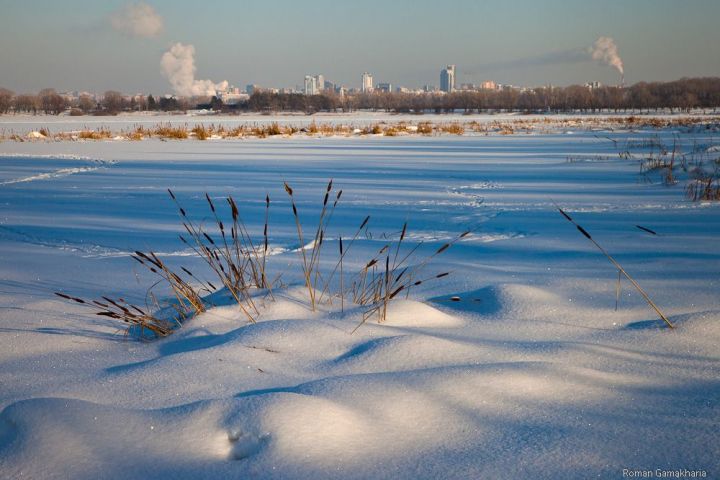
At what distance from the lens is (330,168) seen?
8.15m

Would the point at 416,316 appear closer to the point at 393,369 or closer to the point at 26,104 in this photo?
the point at 393,369

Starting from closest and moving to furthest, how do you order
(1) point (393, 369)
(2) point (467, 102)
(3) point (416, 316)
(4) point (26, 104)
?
(1) point (393, 369) → (3) point (416, 316) → (4) point (26, 104) → (2) point (467, 102)

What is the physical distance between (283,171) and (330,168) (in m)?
0.76

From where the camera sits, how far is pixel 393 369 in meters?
1.50

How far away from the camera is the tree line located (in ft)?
193

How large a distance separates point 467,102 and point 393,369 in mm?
71622

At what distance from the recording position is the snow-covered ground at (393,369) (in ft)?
3.49

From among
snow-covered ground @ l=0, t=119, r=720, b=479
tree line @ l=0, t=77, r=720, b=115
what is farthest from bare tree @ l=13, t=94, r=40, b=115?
snow-covered ground @ l=0, t=119, r=720, b=479

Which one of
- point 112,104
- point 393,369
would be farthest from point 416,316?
point 112,104

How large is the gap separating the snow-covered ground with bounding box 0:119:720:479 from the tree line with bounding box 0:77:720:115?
2419 inches

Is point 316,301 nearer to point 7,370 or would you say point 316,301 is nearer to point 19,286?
point 7,370

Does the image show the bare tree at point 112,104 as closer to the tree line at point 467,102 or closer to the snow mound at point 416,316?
the tree line at point 467,102

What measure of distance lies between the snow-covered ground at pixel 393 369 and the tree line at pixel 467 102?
61450mm

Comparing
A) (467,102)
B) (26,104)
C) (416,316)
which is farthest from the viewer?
(467,102)
